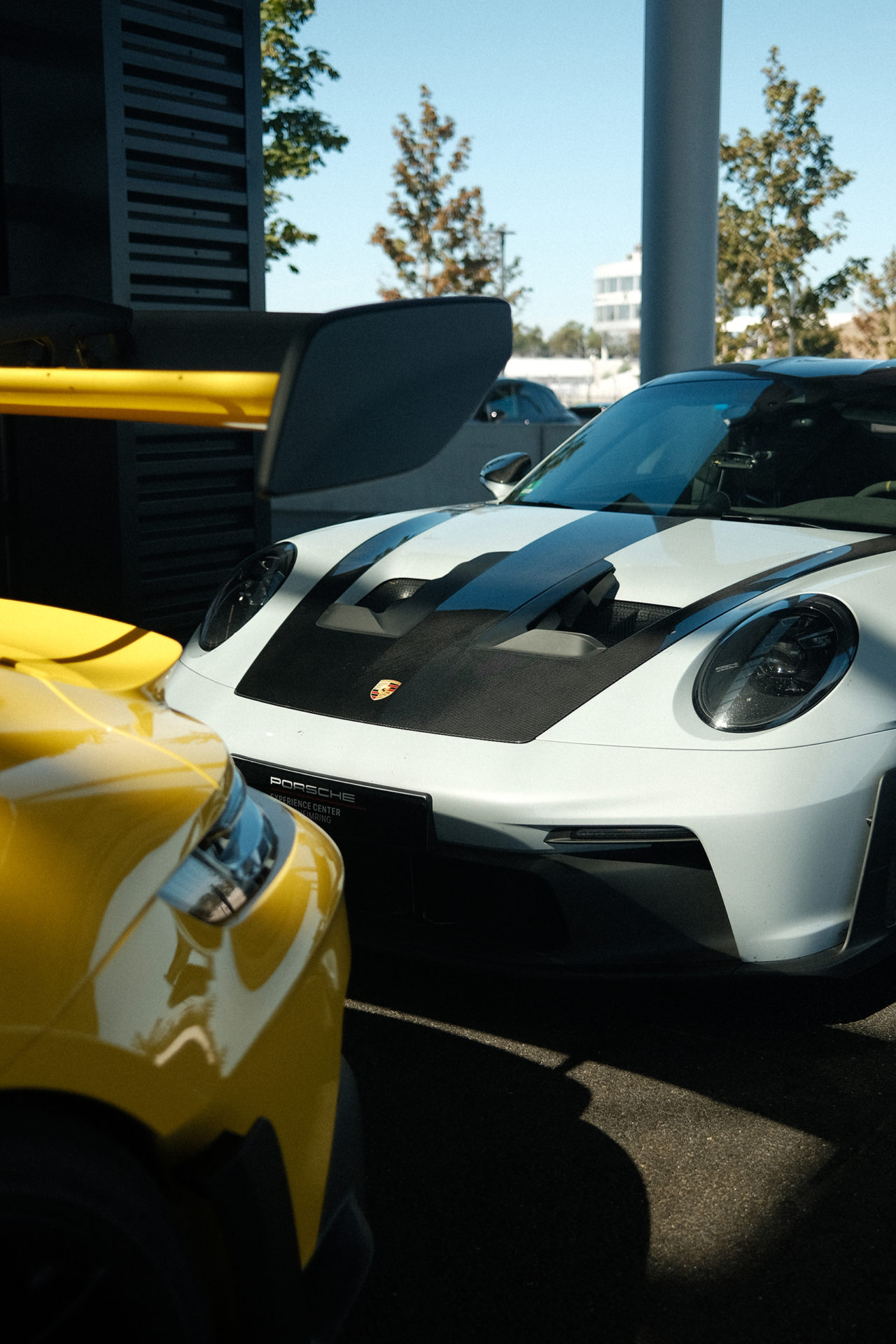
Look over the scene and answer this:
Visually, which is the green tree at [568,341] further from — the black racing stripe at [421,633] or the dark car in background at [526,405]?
the black racing stripe at [421,633]

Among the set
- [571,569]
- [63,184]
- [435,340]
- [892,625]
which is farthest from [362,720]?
[63,184]

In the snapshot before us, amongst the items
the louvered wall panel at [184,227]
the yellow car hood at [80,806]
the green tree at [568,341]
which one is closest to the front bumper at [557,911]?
the yellow car hood at [80,806]

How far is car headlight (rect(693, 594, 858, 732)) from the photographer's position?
9.04 ft

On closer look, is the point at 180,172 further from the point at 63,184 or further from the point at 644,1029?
the point at 644,1029

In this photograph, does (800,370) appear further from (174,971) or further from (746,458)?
(174,971)

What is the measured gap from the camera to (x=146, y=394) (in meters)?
1.40

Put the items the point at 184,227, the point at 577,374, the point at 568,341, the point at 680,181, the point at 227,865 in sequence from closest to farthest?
the point at 227,865 → the point at 184,227 → the point at 680,181 → the point at 577,374 → the point at 568,341

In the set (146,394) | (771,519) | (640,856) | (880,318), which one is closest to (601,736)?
(640,856)

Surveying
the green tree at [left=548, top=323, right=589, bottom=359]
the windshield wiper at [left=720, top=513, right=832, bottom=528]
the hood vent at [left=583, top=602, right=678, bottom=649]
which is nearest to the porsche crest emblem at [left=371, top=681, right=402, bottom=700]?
the hood vent at [left=583, top=602, right=678, bottom=649]

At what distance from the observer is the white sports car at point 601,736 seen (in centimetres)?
267

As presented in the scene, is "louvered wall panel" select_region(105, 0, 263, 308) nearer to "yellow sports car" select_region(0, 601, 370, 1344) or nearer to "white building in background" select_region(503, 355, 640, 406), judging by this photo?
"yellow sports car" select_region(0, 601, 370, 1344)

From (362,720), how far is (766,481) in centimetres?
155

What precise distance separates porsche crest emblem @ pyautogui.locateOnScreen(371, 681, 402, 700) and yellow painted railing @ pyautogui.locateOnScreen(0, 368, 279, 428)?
5.08 ft

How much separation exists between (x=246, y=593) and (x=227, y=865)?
2.25 m
